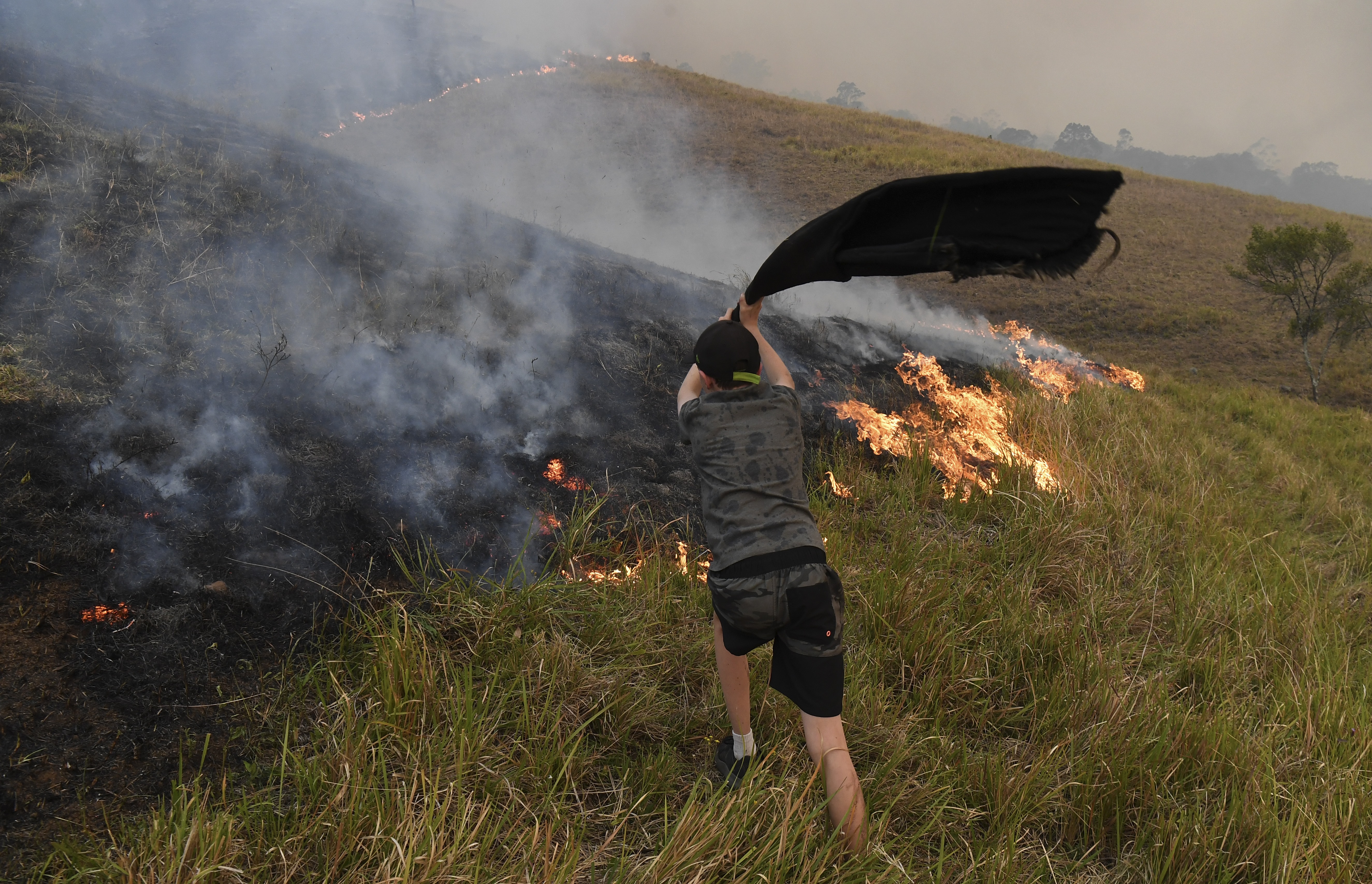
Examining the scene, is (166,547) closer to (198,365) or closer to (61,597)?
(61,597)

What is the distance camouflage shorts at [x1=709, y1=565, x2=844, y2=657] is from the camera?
201 cm

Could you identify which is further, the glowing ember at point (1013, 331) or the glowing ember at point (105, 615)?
the glowing ember at point (1013, 331)

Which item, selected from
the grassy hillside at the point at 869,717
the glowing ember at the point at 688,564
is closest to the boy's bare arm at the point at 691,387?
the grassy hillside at the point at 869,717

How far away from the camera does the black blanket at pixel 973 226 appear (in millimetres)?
1727

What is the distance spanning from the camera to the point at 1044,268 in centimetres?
176

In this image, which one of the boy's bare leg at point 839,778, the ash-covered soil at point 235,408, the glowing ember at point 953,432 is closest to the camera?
the boy's bare leg at point 839,778

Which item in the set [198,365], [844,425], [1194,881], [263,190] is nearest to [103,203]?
[263,190]

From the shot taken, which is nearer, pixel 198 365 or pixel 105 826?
pixel 105 826

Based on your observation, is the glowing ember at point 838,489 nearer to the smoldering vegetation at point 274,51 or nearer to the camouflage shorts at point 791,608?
the camouflage shorts at point 791,608

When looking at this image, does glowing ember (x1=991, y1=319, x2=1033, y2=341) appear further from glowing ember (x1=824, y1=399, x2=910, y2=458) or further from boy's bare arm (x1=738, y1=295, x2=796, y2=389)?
boy's bare arm (x1=738, y1=295, x2=796, y2=389)

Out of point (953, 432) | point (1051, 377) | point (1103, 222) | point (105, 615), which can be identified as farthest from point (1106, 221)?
point (105, 615)

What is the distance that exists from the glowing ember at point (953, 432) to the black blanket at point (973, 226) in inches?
118

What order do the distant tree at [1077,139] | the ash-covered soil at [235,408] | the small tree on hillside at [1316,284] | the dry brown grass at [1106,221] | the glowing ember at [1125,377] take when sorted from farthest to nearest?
the distant tree at [1077,139] → the dry brown grass at [1106,221] → the small tree on hillside at [1316,284] → the glowing ember at [1125,377] → the ash-covered soil at [235,408]

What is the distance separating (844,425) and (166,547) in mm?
4078
